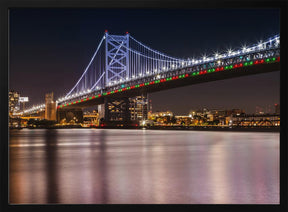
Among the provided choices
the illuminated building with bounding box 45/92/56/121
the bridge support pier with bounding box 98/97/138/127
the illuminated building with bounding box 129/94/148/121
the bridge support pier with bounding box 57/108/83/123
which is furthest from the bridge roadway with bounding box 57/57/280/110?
the bridge support pier with bounding box 57/108/83/123

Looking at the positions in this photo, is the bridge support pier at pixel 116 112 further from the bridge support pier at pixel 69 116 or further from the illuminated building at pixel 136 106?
the bridge support pier at pixel 69 116

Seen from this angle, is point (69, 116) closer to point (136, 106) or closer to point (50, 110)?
point (50, 110)

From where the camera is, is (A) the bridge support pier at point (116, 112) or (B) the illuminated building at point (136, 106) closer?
(A) the bridge support pier at point (116, 112)

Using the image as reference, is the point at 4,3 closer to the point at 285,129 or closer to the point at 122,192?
the point at 122,192

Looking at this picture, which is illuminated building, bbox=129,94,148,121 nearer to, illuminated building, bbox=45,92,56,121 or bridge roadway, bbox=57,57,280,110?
bridge roadway, bbox=57,57,280,110

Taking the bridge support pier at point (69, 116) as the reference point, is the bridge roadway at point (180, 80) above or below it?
above

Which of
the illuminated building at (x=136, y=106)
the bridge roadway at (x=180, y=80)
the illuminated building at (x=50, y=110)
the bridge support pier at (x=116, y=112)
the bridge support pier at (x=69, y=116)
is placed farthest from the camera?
the bridge support pier at (x=69, y=116)

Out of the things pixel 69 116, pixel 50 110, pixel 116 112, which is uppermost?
pixel 50 110

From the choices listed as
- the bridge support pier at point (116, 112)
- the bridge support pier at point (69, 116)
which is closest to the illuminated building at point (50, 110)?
the bridge support pier at point (69, 116)

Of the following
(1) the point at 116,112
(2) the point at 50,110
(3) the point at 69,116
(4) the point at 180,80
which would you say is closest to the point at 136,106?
(3) the point at 69,116
